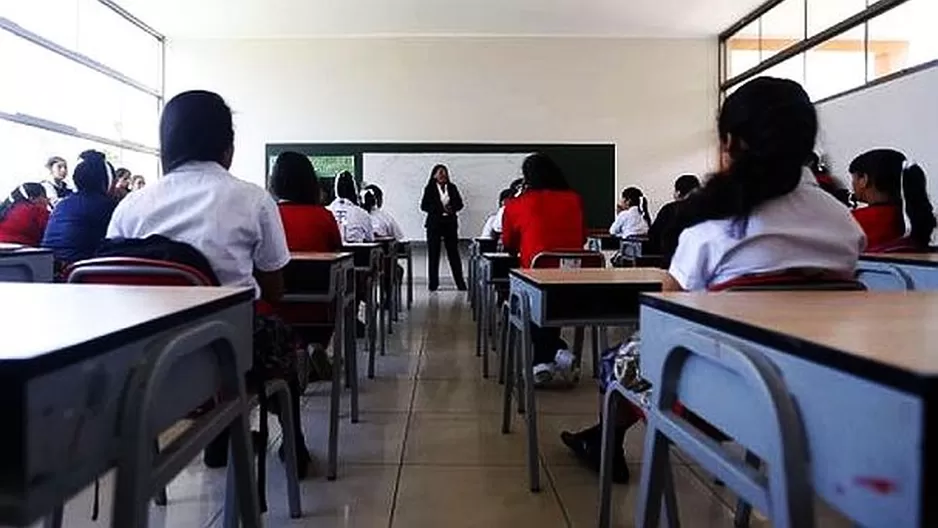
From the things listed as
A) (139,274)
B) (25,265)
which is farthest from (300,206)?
(139,274)

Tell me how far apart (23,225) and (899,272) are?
4.66m

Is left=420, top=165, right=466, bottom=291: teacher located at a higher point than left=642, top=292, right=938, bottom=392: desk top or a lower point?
higher

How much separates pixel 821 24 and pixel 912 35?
1.73m

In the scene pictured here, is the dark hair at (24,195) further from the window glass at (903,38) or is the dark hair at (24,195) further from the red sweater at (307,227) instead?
the window glass at (903,38)

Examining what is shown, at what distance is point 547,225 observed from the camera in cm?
395

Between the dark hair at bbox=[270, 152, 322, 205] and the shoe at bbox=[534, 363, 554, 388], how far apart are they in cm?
135

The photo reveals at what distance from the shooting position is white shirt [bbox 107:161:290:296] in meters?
1.93

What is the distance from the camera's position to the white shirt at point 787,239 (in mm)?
1516

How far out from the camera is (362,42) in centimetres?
1016

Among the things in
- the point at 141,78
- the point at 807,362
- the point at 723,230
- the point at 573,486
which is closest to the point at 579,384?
the point at 573,486

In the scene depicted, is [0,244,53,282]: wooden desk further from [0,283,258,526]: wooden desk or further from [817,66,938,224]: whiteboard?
[817,66,938,224]: whiteboard

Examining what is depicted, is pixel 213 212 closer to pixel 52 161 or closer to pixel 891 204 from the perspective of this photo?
pixel 891 204

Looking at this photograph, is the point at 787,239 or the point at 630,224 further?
the point at 630,224

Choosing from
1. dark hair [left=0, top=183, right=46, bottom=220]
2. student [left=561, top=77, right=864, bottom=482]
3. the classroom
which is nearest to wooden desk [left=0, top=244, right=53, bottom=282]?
the classroom
